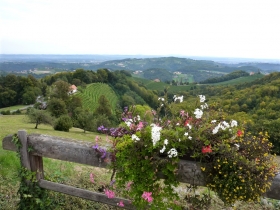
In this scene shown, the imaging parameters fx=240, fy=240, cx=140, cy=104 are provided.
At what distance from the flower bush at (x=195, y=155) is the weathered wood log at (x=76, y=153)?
0.38 ft

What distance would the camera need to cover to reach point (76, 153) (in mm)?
3461

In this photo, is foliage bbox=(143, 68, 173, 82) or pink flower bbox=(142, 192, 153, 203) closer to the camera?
pink flower bbox=(142, 192, 153, 203)

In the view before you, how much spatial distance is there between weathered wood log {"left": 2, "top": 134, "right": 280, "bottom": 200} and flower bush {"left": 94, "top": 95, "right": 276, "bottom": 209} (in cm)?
12

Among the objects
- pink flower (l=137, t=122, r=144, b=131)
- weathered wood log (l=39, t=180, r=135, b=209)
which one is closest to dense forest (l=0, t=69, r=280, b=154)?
weathered wood log (l=39, t=180, r=135, b=209)

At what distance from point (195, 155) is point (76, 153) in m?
1.73

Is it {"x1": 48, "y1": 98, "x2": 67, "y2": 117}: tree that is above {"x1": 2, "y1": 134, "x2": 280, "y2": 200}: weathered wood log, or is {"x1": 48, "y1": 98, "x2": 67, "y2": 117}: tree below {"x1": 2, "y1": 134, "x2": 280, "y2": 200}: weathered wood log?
below

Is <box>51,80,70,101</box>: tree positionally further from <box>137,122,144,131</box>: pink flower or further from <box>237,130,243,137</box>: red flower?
<box>237,130,243,137</box>: red flower

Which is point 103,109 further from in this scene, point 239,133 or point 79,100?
point 239,133

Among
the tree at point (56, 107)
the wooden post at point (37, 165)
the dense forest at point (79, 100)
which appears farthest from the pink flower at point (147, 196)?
the tree at point (56, 107)

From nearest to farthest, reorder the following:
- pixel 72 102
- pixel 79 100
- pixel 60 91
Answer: pixel 60 91 < pixel 72 102 < pixel 79 100

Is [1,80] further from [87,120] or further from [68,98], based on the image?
[87,120]

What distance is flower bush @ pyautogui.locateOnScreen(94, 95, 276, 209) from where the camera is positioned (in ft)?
8.37

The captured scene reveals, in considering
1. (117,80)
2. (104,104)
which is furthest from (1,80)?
(117,80)

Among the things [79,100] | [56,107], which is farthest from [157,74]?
[56,107]
